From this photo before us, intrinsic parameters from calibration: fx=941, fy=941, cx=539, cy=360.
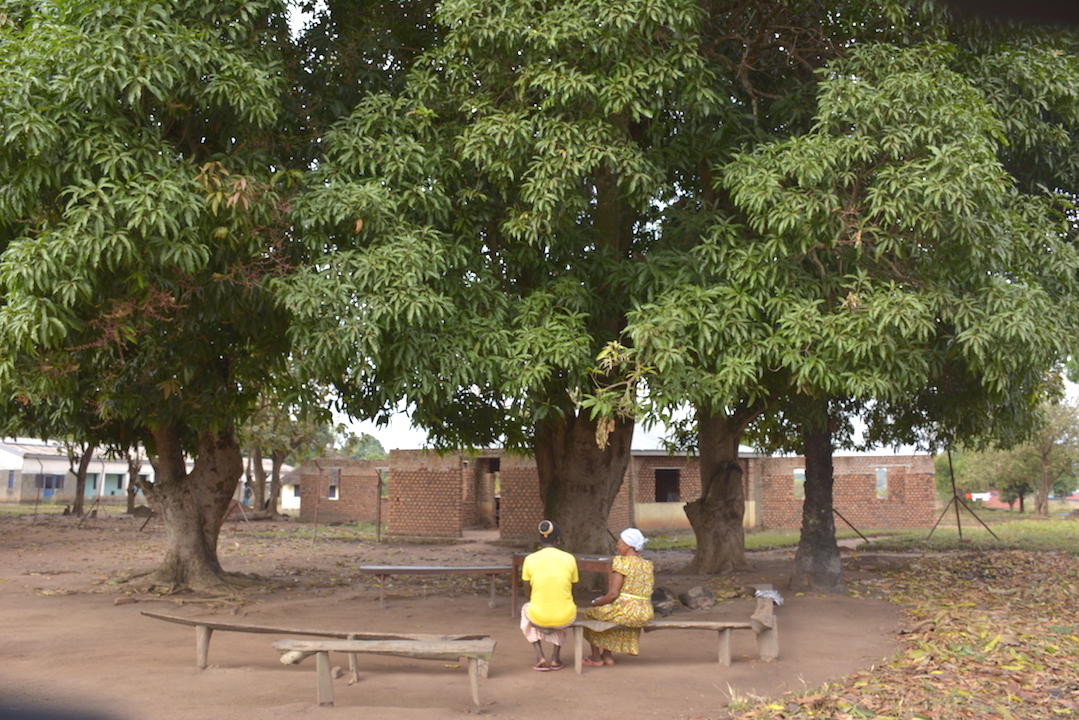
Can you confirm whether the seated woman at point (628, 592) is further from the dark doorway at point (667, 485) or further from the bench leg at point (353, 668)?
the dark doorway at point (667, 485)

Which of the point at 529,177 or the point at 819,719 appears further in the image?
the point at 529,177

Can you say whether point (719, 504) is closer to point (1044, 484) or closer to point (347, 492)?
point (347, 492)

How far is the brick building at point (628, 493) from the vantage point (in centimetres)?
2773

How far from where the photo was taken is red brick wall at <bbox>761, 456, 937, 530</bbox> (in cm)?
3127

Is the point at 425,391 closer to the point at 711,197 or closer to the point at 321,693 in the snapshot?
the point at 321,693

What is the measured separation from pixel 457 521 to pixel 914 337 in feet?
66.2

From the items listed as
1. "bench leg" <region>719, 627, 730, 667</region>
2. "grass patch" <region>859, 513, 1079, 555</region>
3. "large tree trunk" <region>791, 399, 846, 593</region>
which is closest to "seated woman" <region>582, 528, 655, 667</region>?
"bench leg" <region>719, 627, 730, 667</region>

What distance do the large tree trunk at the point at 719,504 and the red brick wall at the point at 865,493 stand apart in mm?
16113

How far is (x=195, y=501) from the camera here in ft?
44.1

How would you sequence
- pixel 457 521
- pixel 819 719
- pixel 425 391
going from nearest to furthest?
pixel 819 719
pixel 425 391
pixel 457 521

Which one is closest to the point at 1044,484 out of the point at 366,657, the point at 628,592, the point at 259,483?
the point at 259,483

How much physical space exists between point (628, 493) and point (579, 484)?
1647 centimetres

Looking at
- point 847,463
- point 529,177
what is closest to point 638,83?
point 529,177

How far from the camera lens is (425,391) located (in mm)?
8789
